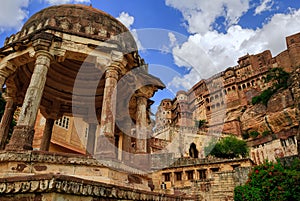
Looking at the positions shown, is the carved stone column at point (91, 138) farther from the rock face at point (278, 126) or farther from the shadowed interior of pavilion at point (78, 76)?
the rock face at point (278, 126)

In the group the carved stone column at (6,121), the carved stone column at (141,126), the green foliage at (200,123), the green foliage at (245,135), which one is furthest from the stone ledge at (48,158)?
the green foliage at (200,123)

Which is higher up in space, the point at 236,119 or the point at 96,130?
the point at 236,119

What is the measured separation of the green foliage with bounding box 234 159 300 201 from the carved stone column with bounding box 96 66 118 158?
661 cm

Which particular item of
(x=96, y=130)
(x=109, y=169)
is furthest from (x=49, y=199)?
(x=96, y=130)

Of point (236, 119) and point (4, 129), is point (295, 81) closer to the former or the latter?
point (236, 119)

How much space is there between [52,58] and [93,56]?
5.76 ft

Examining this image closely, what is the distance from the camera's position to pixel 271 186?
10.1m

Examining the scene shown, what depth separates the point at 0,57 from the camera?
36.4ft

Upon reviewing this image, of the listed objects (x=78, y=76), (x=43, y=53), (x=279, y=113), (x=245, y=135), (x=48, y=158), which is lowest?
(x=48, y=158)

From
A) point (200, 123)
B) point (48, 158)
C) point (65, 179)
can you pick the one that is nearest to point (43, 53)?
point (48, 158)

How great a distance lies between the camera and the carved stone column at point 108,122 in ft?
27.2

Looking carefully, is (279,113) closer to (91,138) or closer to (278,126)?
(278,126)

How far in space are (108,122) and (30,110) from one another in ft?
9.55

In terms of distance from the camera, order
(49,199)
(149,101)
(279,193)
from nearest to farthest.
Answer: (49,199), (279,193), (149,101)
